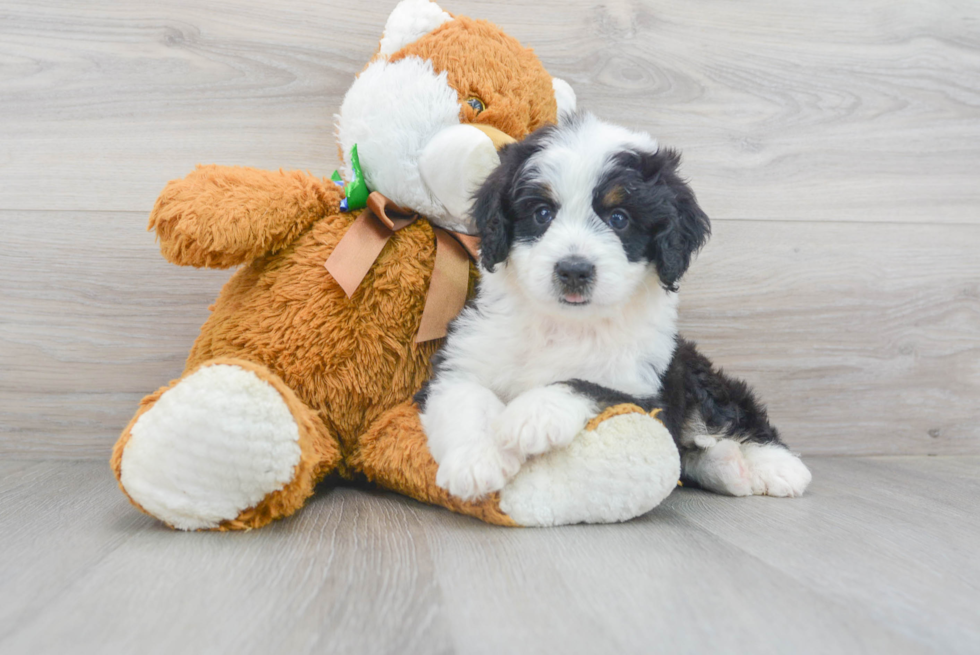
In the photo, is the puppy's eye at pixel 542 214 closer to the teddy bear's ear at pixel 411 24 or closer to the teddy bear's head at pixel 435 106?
the teddy bear's head at pixel 435 106

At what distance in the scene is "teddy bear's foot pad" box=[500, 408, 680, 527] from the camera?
129 cm

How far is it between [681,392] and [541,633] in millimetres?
836

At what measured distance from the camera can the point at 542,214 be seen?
4.58ft

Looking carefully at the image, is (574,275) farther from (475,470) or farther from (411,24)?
(411,24)

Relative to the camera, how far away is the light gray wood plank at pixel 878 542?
1007 millimetres

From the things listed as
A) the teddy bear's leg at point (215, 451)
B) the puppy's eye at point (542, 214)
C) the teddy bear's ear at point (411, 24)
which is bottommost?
the teddy bear's leg at point (215, 451)

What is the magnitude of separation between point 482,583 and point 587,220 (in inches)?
27.4

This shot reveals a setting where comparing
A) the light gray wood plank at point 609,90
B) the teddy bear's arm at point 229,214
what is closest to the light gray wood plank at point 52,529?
the teddy bear's arm at point 229,214

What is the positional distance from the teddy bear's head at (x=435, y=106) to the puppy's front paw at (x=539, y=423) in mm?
439

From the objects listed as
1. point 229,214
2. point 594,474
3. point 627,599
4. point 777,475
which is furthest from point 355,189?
point 777,475

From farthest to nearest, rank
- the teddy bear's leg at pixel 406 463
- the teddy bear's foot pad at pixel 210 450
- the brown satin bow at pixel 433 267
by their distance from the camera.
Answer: the brown satin bow at pixel 433 267
the teddy bear's leg at pixel 406 463
the teddy bear's foot pad at pixel 210 450

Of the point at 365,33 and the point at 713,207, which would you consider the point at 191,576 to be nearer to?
the point at 365,33

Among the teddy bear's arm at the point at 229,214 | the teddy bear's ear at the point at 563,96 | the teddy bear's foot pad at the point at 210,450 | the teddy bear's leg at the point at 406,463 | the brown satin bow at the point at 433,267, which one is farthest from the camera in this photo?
the teddy bear's ear at the point at 563,96

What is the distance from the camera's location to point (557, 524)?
1.33m
